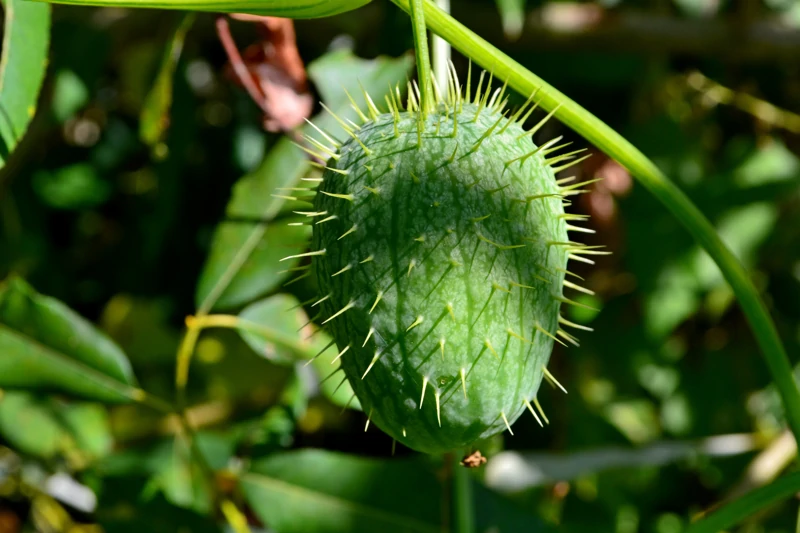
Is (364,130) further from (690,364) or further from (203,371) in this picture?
(690,364)

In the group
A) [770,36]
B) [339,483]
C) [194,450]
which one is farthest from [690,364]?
[194,450]

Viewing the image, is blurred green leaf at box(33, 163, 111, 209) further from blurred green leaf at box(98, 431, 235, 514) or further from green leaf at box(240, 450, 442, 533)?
green leaf at box(240, 450, 442, 533)

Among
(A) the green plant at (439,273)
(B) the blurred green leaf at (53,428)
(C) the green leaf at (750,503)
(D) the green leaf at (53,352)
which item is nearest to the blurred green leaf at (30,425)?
(B) the blurred green leaf at (53,428)

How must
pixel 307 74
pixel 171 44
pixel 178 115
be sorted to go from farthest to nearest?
pixel 178 115 < pixel 307 74 < pixel 171 44

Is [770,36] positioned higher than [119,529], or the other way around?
[770,36]

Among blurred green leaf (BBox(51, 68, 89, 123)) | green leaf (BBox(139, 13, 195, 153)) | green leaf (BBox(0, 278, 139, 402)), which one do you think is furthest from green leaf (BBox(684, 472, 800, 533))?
blurred green leaf (BBox(51, 68, 89, 123))
